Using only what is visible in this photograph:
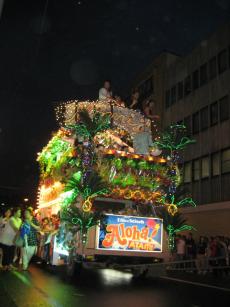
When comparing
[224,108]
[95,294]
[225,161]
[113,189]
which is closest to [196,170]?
[225,161]

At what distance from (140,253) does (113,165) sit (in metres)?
2.52

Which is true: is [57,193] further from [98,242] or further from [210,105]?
[210,105]

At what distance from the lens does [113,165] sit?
11.6m

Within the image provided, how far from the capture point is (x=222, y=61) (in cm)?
2516

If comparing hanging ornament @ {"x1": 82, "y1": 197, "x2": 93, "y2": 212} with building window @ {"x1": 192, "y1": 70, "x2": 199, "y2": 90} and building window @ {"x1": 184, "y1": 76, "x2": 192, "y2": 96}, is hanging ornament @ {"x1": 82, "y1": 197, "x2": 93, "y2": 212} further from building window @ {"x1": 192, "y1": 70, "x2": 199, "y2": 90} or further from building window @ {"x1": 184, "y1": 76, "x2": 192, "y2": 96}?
building window @ {"x1": 184, "y1": 76, "x2": 192, "y2": 96}

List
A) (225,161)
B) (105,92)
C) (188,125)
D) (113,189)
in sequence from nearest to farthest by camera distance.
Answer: (113,189)
(105,92)
(225,161)
(188,125)

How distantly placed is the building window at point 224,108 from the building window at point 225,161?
2051 mm

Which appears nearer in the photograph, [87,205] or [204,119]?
[87,205]

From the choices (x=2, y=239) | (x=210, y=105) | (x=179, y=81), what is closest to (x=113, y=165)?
(x=2, y=239)

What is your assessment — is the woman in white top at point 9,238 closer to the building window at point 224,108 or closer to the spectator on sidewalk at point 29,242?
the spectator on sidewalk at point 29,242

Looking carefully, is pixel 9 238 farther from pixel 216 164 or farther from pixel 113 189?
pixel 216 164

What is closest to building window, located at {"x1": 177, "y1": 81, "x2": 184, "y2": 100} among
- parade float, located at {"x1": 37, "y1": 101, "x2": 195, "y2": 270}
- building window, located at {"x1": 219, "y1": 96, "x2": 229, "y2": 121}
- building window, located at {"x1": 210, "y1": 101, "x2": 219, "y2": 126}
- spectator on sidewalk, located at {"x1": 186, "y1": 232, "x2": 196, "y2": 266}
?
building window, located at {"x1": 210, "y1": 101, "x2": 219, "y2": 126}

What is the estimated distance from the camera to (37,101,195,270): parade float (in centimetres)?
1086

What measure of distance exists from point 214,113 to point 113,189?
626 inches
